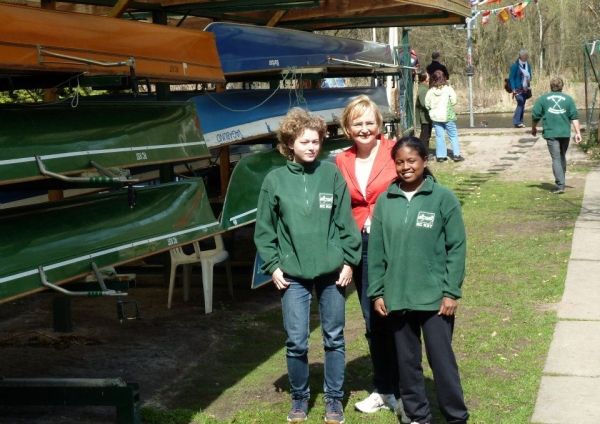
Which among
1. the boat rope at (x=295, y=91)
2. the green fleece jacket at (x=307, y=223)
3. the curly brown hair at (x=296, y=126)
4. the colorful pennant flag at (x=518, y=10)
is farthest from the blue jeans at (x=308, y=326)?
the colorful pennant flag at (x=518, y=10)

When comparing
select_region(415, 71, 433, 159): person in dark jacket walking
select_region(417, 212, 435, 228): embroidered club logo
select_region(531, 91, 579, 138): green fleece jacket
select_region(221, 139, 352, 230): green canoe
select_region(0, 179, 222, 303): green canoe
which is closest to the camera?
select_region(0, 179, 222, 303): green canoe

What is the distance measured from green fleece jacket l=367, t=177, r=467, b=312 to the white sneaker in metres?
0.90

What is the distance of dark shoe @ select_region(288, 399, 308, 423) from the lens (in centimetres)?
596

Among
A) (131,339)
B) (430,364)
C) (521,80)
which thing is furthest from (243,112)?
(521,80)

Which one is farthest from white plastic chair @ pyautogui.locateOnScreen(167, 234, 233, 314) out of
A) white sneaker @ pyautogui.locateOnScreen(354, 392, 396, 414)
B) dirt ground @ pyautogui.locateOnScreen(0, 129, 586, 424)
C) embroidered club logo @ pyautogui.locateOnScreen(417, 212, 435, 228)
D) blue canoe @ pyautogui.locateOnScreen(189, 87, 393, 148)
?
embroidered club logo @ pyautogui.locateOnScreen(417, 212, 435, 228)

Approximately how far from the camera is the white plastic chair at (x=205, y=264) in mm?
9109

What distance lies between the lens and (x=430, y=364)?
18.1 ft

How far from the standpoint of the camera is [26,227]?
5461mm

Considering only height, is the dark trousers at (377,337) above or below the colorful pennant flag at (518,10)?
below

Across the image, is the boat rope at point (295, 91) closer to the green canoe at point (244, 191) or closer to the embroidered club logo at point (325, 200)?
the green canoe at point (244, 191)

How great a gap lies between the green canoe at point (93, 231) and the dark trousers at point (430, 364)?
5.70 ft

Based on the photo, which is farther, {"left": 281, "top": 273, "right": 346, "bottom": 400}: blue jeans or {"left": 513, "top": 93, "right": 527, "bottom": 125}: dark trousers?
{"left": 513, "top": 93, "right": 527, "bottom": 125}: dark trousers

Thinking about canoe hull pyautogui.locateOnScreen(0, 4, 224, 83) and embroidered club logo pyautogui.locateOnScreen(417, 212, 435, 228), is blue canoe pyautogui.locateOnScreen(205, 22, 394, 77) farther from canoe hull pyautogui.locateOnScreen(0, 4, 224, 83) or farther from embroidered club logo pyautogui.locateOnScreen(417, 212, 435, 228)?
embroidered club logo pyautogui.locateOnScreen(417, 212, 435, 228)

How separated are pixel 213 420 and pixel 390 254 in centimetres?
159
